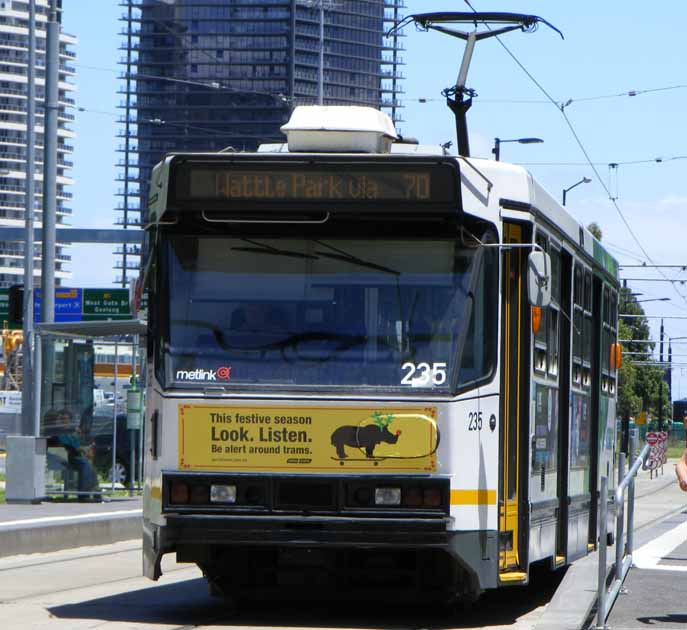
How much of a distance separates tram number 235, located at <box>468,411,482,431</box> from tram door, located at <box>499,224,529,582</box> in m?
0.36

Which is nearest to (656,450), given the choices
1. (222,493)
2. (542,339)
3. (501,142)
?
(501,142)

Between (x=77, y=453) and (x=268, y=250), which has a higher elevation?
(x=268, y=250)

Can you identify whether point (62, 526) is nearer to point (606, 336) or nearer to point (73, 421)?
point (606, 336)

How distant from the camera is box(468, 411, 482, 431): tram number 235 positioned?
1062 cm

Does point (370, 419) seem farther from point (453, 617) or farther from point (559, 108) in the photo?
point (559, 108)

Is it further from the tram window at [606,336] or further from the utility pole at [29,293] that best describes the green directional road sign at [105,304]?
the tram window at [606,336]

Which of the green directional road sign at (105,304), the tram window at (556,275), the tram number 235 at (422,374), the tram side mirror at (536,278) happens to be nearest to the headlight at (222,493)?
the tram number 235 at (422,374)

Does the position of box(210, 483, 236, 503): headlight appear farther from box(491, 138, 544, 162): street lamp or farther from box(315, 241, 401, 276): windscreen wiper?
box(491, 138, 544, 162): street lamp

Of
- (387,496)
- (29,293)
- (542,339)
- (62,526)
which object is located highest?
(29,293)

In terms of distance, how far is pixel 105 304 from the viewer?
122 ft

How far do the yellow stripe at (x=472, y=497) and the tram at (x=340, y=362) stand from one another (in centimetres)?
1

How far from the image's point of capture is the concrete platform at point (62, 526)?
17125 millimetres

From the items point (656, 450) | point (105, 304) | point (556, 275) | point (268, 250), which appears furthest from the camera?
point (656, 450)

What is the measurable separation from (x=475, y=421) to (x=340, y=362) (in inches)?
34.6
